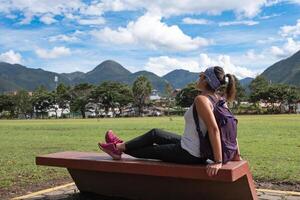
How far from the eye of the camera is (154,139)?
5.72m

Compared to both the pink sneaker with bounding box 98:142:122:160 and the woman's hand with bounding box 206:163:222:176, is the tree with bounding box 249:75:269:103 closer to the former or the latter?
the pink sneaker with bounding box 98:142:122:160

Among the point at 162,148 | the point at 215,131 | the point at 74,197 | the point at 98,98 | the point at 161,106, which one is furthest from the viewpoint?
the point at 161,106

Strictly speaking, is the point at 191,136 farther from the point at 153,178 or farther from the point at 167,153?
the point at 153,178

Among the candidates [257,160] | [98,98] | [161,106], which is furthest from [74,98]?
[257,160]

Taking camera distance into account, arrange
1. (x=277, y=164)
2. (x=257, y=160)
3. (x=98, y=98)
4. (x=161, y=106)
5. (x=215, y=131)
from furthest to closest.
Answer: (x=161, y=106)
(x=98, y=98)
(x=257, y=160)
(x=277, y=164)
(x=215, y=131)

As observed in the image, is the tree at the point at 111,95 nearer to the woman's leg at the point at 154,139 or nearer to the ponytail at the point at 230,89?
the woman's leg at the point at 154,139

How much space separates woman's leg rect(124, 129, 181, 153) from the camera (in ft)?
18.6

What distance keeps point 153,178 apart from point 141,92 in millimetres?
104837

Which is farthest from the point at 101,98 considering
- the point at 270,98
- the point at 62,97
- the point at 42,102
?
the point at 270,98

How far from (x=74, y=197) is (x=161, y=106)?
112m

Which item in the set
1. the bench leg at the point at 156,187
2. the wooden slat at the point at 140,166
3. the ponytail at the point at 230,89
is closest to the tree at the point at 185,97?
the bench leg at the point at 156,187

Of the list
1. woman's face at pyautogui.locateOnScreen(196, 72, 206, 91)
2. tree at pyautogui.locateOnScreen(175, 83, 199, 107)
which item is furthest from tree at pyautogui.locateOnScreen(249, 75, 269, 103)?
woman's face at pyautogui.locateOnScreen(196, 72, 206, 91)

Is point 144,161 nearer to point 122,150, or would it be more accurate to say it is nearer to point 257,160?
point 122,150

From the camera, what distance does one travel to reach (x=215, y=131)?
192 inches
